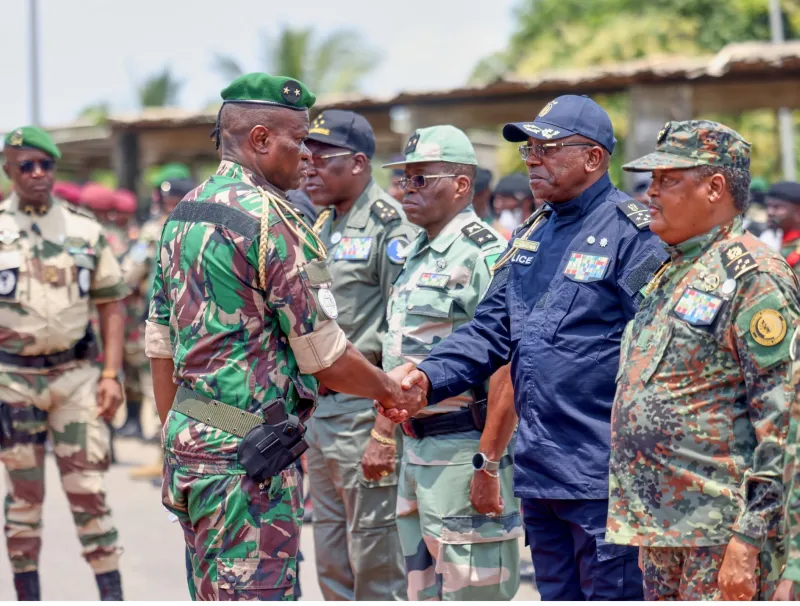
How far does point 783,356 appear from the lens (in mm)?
3102

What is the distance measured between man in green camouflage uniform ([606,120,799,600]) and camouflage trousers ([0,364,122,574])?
11.3 feet

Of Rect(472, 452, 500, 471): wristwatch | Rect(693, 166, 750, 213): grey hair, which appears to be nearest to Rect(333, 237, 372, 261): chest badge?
Rect(472, 452, 500, 471): wristwatch

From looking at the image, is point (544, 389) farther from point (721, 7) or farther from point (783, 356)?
point (721, 7)

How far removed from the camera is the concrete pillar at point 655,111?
1151 cm

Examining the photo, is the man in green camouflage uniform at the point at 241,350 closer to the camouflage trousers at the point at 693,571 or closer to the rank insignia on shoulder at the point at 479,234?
the camouflage trousers at the point at 693,571

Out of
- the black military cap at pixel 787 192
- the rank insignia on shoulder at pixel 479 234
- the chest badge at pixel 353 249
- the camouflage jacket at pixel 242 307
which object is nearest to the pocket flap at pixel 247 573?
the camouflage jacket at pixel 242 307

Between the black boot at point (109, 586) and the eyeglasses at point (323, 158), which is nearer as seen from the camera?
the eyeglasses at point (323, 158)

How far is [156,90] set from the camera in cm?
3734

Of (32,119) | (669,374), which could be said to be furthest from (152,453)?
(32,119)

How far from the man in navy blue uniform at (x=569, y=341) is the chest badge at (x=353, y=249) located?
1293mm

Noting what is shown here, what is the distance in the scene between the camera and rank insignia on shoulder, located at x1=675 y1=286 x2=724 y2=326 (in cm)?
326

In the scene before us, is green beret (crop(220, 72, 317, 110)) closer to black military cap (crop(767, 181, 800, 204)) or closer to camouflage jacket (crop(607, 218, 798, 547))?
camouflage jacket (crop(607, 218, 798, 547))

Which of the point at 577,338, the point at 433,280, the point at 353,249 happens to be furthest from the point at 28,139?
the point at 577,338

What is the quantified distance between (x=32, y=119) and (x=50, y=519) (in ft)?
39.4
